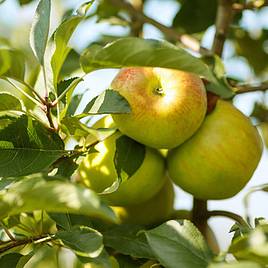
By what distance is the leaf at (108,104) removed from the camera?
3.14 feet

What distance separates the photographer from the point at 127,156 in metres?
1.12

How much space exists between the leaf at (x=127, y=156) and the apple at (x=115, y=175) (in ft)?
0.10

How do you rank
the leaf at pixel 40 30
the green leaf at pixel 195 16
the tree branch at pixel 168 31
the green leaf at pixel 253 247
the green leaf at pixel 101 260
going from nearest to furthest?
1. the green leaf at pixel 253 247
2. the green leaf at pixel 101 260
3. the leaf at pixel 40 30
4. the tree branch at pixel 168 31
5. the green leaf at pixel 195 16

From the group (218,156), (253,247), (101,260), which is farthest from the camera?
(218,156)

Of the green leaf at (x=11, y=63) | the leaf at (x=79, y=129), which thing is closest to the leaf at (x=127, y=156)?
the leaf at (x=79, y=129)

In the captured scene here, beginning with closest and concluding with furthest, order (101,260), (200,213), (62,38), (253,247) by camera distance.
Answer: (253,247)
(101,260)
(62,38)
(200,213)

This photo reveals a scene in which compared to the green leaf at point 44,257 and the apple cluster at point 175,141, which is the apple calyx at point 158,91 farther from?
the green leaf at point 44,257

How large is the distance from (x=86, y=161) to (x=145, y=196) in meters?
0.13

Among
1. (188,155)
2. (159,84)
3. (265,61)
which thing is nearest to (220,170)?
(188,155)

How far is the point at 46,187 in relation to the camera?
66 cm

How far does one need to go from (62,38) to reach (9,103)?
0.13 m

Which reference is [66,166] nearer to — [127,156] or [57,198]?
[127,156]

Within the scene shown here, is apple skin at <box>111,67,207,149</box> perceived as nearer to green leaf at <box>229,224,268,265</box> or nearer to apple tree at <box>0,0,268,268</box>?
apple tree at <box>0,0,268,268</box>

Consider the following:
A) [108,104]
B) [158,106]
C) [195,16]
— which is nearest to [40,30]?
[108,104]
